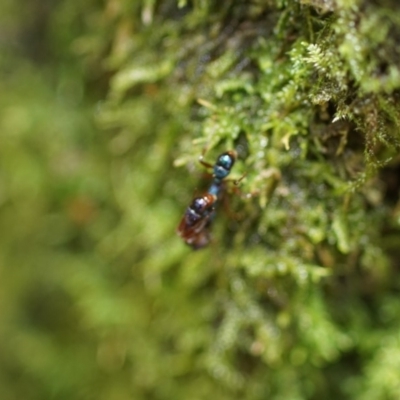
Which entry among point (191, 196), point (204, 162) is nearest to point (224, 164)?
point (204, 162)

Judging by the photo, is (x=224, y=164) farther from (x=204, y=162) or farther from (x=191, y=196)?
(x=191, y=196)

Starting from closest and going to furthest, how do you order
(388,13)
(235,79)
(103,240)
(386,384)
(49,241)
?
(388,13), (235,79), (386,384), (103,240), (49,241)

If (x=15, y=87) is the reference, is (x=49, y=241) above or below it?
below

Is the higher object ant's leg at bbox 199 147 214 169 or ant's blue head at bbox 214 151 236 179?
ant's leg at bbox 199 147 214 169

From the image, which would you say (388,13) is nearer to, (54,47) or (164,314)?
(164,314)

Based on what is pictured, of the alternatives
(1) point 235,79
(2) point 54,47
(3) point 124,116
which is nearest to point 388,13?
(1) point 235,79

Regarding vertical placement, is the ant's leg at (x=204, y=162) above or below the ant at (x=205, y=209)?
above
